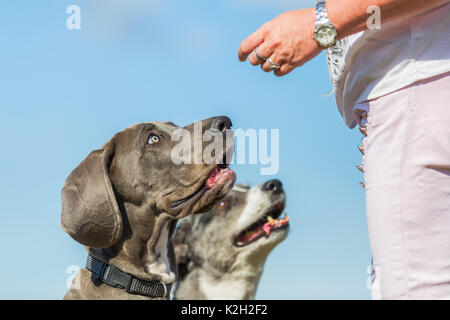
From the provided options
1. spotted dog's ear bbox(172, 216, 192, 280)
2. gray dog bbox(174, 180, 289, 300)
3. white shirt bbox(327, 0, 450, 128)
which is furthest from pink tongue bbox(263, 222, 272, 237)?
white shirt bbox(327, 0, 450, 128)

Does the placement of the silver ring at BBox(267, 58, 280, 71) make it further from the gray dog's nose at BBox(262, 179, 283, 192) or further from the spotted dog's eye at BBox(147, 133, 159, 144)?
the gray dog's nose at BBox(262, 179, 283, 192)

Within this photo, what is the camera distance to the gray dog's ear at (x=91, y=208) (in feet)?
13.6

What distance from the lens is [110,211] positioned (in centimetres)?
421

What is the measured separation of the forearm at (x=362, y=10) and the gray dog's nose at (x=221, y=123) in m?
1.78

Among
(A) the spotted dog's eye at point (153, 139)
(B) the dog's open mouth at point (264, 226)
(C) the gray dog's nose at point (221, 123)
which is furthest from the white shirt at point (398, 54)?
(B) the dog's open mouth at point (264, 226)

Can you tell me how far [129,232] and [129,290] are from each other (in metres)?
0.47

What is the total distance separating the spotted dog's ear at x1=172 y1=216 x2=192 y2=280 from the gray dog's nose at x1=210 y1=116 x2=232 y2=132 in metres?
4.78

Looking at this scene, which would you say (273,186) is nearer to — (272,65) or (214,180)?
(214,180)

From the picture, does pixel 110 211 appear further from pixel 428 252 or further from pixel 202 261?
pixel 202 261

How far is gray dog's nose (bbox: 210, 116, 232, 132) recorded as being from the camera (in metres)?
4.30

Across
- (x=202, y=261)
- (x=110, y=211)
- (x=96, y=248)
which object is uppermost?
(x=110, y=211)

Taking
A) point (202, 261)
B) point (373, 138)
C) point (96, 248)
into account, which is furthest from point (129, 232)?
point (202, 261)

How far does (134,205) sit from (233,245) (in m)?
4.53
